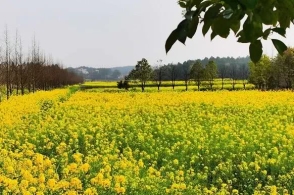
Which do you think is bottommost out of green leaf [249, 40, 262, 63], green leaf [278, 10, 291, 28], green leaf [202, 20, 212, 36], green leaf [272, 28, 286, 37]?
green leaf [249, 40, 262, 63]

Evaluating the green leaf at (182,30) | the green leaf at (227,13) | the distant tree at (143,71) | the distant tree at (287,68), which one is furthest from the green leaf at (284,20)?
the distant tree at (143,71)

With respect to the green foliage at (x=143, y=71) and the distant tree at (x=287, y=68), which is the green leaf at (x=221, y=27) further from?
the green foliage at (x=143, y=71)

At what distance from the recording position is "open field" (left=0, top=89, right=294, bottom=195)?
6453 mm

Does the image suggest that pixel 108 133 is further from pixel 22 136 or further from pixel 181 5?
pixel 181 5

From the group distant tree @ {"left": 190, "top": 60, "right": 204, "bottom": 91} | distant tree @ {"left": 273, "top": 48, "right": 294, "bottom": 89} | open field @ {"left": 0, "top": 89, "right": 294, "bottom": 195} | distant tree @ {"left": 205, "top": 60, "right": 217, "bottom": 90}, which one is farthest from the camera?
distant tree @ {"left": 205, "top": 60, "right": 217, "bottom": 90}

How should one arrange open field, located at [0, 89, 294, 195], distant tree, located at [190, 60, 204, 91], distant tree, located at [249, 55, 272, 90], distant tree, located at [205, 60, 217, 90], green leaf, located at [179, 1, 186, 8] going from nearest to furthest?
1. green leaf, located at [179, 1, 186, 8]
2. open field, located at [0, 89, 294, 195]
3. distant tree, located at [249, 55, 272, 90]
4. distant tree, located at [190, 60, 204, 91]
5. distant tree, located at [205, 60, 217, 90]

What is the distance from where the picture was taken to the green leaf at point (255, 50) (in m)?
1.19

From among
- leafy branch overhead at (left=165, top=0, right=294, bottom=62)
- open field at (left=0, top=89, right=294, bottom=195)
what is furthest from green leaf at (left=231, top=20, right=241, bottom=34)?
open field at (left=0, top=89, right=294, bottom=195)

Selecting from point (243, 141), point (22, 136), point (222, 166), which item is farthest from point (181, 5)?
point (22, 136)

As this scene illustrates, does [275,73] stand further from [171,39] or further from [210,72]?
[171,39]

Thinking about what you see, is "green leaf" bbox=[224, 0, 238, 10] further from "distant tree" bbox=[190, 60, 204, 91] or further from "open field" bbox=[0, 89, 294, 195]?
"distant tree" bbox=[190, 60, 204, 91]

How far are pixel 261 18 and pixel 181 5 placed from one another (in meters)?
0.23

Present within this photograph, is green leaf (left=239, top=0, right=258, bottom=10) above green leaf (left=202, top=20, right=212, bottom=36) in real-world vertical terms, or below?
above

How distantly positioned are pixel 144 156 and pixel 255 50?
31.1 feet
